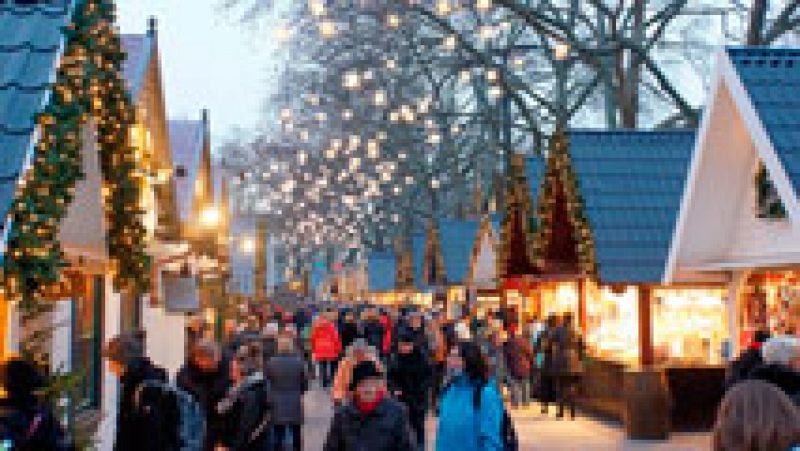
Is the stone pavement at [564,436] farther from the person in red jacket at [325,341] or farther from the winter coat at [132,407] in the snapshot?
the winter coat at [132,407]

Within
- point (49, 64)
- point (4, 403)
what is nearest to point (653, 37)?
point (49, 64)

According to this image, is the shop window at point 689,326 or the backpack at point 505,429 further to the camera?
the shop window at point 689,326

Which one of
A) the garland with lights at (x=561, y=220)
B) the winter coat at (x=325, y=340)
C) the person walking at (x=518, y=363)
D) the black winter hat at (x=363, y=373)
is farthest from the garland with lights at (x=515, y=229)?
the black winter hat at (x=363, y=373)

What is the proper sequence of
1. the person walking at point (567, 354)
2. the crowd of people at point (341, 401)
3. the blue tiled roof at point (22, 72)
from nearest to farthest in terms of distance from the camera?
the crowd of people at point (341, 401)
the blue tiled roof at point (22, 72)
the person walking at point (567, 354)

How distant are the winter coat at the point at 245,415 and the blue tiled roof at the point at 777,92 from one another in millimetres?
6296

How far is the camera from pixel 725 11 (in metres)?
25.1

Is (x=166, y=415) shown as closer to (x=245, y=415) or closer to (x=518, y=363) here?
(x=245, y=415)

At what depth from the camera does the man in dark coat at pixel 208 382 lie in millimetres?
10336

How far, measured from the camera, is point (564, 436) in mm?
19484

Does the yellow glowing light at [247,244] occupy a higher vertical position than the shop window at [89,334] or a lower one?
higher

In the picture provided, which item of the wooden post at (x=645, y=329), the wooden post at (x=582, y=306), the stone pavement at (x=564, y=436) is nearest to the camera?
the stone pavement at (x=564, y=436)

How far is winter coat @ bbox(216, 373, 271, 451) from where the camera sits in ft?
32.9

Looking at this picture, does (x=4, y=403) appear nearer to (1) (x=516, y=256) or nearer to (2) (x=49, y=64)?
(2) (x=49, y=64)

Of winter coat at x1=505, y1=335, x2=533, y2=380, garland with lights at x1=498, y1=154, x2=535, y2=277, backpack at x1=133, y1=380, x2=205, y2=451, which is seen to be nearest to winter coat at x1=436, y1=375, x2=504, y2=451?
backpack at x1=133, y1=380, x2=205, y2=451
